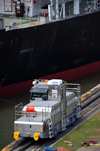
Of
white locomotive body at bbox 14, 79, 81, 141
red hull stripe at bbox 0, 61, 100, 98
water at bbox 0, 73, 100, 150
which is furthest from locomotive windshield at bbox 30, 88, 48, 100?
red hull stripe at bbox 0, 61, 100, 98

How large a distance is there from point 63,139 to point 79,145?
1113mm

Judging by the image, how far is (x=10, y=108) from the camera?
25.2 m

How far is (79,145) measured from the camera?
1681 centimetres

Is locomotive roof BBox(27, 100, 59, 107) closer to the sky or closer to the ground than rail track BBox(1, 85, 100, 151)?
closer to the sky

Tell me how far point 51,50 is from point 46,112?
13705mm

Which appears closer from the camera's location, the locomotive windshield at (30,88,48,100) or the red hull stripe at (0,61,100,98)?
the locomotive windshield at (30,88,48,100)

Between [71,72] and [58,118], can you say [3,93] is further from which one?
[58,118]

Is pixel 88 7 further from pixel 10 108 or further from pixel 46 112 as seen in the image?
pixel 46 112

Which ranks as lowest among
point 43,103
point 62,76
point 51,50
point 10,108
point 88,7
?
point 10,108

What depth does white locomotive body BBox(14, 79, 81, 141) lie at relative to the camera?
16.8 metres

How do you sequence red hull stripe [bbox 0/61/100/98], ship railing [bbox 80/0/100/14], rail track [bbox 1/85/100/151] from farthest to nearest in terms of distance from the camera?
ship railing [bbox 80/0/100/14]
red hull stripe [bbox 0/61/100/98]
rail track [bbox 1/85/100/151]

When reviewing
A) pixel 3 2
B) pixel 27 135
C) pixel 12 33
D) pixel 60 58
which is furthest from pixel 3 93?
pixel 27 135

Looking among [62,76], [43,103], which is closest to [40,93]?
[43,103]

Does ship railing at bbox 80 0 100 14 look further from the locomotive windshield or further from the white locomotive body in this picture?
the locomotive windshield
